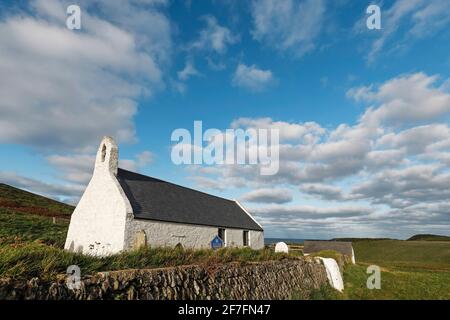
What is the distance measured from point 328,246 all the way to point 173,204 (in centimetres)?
3599

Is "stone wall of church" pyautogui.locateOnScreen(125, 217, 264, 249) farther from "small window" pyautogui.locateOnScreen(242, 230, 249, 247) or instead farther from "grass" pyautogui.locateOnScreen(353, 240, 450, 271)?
"grass" pyautogui.locateOnScreen(353, 240, 450, 271)

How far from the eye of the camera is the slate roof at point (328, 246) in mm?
49797

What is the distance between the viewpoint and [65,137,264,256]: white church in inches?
762

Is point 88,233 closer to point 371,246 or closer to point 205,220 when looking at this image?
point 205,220

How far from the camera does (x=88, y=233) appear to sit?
68.4ft

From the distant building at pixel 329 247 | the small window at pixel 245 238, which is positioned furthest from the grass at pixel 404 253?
the small window at pixel 245 238

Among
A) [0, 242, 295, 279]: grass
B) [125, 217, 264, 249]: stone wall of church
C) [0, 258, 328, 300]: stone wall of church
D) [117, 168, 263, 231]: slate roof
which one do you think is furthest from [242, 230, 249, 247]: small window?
[0, 242, 295, 279]: grass

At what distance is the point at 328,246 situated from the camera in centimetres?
5222

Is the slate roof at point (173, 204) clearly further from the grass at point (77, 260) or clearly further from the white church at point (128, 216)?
the grass at point (77, 260)

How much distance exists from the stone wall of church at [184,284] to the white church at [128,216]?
394 centimetres

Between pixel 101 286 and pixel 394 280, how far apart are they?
1052 inches

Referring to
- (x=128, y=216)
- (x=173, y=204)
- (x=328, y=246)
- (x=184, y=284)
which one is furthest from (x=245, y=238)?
(x=328, y=246)
